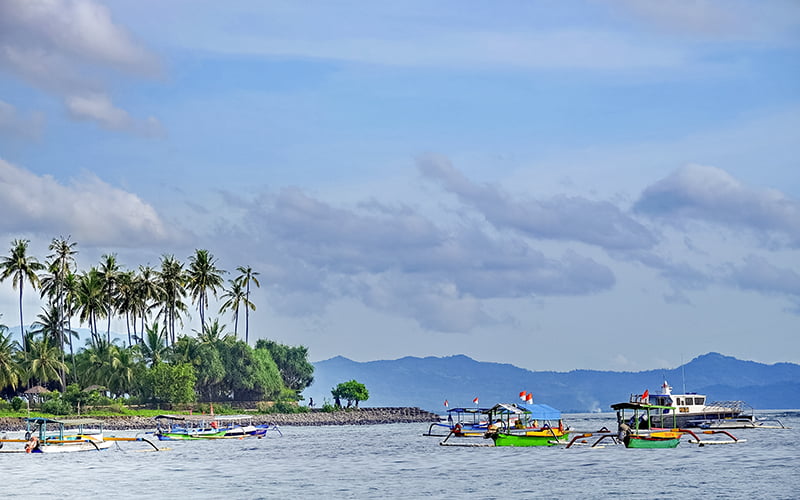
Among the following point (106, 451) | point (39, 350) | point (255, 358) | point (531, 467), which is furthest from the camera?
point (255, 358)

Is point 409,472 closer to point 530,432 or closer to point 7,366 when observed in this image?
point 530,432

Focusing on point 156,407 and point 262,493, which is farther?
point 156,407

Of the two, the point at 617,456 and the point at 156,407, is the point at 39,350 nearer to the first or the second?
the point at 156,407

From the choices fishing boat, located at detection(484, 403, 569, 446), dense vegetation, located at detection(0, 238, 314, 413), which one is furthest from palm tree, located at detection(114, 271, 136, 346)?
fishing boat, located at detection(484, 403, 569, 446)

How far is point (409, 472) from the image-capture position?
67125 millimetres

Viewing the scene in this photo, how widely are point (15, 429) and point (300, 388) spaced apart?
72.7m

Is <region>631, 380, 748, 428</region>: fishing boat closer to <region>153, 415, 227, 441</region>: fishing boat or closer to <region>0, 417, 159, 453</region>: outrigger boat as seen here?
<region>153, 415, 227, 441</region>: fishing boat

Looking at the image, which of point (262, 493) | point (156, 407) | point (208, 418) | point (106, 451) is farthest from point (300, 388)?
point (262, 493)

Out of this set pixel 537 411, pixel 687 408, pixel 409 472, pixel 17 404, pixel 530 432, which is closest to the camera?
pixel 409 472

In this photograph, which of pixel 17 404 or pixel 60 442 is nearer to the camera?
pixel 60 442

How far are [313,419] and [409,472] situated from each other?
3964 inches

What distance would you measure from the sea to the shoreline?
32.6 m

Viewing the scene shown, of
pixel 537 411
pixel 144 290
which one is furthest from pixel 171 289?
pixel 537 411

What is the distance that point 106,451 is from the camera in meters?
90.8
